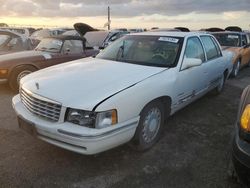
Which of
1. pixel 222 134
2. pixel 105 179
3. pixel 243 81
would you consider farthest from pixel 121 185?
pixel 243 81

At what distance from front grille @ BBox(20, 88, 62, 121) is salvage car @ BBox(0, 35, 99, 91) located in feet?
10.5

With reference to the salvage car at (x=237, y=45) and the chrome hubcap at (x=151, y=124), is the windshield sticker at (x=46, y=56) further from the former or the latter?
the salvage car at (x=237, y=45)

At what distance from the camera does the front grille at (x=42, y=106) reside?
3023mm

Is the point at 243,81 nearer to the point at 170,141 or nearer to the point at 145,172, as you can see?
the point at 170,141

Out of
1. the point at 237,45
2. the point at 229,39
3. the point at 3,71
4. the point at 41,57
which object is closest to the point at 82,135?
the point at 3,71

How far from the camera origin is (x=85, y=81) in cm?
340

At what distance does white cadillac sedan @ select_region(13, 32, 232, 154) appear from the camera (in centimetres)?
292

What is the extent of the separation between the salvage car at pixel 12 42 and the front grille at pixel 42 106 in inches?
206

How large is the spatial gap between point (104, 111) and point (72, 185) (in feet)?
2.89

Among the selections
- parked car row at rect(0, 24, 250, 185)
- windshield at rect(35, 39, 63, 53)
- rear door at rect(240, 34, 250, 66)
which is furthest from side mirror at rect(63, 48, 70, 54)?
rear door at rect(240, 34, 250, 66)

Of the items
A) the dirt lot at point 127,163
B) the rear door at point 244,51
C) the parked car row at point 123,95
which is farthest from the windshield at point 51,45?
the rear door at point 244,51

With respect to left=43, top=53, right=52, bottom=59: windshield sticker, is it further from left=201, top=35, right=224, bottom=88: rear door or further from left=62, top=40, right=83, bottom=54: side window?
left=201, top=35, right=224, bottom=88: rear door

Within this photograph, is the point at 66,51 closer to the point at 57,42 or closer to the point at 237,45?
the point at 57,42

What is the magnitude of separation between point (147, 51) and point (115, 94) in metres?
1.61
